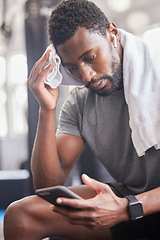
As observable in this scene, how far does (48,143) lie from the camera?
990 mm

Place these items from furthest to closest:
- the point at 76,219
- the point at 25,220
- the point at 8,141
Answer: the point at 8,141
the point at 25,220
the point at 76,219

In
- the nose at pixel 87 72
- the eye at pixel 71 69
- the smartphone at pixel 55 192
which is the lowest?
the smartphone at pixel 55 192

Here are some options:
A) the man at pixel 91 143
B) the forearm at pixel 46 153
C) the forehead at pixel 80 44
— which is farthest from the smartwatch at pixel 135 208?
the forehead at pixel 80 44

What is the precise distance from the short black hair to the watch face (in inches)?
20.9

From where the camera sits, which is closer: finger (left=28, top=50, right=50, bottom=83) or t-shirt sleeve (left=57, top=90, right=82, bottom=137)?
finger (left=28, top=50, right=50, bottom=83)

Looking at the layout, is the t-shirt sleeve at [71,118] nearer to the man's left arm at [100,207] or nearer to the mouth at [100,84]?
the mouth at [100,84]

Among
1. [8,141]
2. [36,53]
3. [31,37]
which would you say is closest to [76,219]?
[36,53]

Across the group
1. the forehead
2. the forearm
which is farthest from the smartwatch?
the forehead

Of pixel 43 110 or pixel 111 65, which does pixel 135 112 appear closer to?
pixel 111 65

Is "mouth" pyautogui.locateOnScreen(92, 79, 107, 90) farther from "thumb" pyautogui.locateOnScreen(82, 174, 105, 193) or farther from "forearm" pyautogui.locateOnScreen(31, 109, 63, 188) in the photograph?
"thumb" pyautogui.locateOnScreen(82, 174, 105, 193)

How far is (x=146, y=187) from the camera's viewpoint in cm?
90

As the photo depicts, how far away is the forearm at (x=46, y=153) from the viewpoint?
0.99 m

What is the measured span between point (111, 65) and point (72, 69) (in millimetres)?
132

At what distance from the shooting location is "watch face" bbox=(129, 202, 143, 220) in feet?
2.40
